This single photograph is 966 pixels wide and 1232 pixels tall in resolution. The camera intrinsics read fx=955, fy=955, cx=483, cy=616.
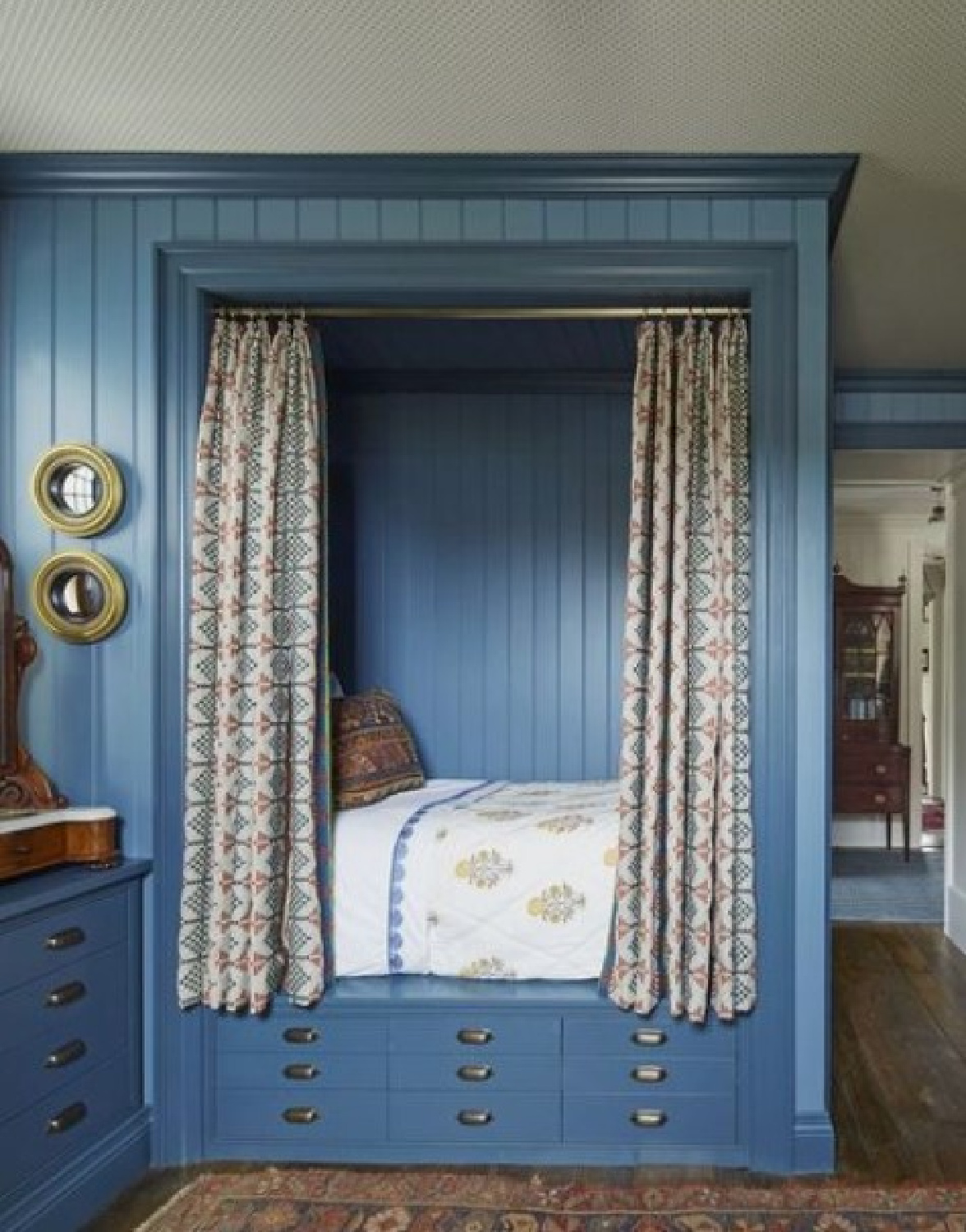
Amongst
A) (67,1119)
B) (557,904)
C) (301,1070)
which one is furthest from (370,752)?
(67,1119)

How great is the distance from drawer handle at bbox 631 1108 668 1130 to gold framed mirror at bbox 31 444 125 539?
2139 millimetres

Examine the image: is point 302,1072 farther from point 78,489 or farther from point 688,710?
point 78,489

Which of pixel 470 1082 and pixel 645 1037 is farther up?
pixel 645 1037

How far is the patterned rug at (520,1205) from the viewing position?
2303 mm

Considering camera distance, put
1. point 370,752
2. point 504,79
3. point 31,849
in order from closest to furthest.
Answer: point 504,79 < point 31,849 < point 370,752

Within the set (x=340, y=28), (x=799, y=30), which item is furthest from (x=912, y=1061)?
(x=340, y=28)

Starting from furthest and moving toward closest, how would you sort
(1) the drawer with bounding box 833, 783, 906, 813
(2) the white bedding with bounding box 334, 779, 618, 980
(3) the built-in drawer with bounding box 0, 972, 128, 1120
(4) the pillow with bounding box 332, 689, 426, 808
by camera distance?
(1) the drawer with bounding box 833, 783, 906, 813 → (4) the pillow with bounding box 332, 689, 426, 808 → (2) the white bedding with bounding box 334, 779, 618, 980 → (3) the built-in drawer with bounding box 0, 972, 128, 1120

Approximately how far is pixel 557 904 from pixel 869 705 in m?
4.93

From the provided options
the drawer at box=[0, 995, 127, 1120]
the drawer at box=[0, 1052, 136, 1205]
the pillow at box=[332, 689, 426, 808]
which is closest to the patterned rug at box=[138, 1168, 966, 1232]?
the drawer at box=[0, 1052, 136, 1205]

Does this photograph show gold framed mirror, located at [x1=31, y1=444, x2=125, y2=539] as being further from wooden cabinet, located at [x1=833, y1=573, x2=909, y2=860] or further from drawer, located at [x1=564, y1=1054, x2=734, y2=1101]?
wooden cabinet, located at [x1=833, y1=573, x2=909, y2=860]

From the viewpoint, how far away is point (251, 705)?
2.58 meters

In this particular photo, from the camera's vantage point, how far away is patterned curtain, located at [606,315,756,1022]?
2523mm

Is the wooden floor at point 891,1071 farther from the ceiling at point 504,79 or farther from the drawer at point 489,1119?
the ceiling at point 504,79

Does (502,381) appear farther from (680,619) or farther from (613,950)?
(613,950)
